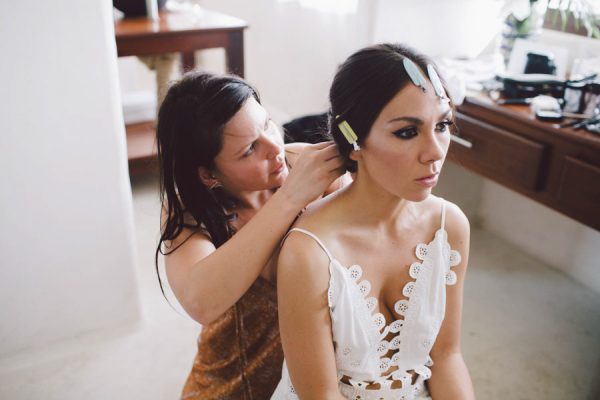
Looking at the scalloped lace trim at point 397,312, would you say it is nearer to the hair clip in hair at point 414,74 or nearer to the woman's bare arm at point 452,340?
the woman's bare arm at point 452,340

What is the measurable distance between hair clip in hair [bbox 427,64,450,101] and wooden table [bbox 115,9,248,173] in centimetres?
182

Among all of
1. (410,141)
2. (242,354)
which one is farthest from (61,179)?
(410,141)

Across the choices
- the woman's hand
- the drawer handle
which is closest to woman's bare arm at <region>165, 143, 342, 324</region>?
the woman's hand

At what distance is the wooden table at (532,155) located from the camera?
1.66 meters

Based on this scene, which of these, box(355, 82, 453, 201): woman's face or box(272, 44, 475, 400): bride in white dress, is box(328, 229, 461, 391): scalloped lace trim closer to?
box(272, 44, 475, 400): bride in white dress

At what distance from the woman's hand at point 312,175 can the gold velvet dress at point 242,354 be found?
35 centimetres

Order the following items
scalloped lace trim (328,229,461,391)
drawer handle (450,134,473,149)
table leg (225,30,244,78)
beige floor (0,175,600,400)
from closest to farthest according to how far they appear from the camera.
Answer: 1. scalloped lace trim (328,229,461,391)
2. beige floor (0,175,600,400)
3. drawer handle (450,134,473,149)
4. table leg (225,30,244,78)

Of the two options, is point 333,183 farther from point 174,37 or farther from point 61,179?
point 174,37

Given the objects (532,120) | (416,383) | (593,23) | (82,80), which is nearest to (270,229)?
(416,383)

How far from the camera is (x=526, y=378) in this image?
72.1 inches

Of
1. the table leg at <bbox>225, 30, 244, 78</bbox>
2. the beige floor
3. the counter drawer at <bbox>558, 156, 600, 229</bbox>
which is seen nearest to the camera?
the counter drawer at <bbox>558, 156, 600, 229</bbox>

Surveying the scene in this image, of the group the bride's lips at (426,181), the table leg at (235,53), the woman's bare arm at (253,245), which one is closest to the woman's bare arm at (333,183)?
the woman's bare arm at (253,245)

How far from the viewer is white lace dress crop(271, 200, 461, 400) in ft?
3.22

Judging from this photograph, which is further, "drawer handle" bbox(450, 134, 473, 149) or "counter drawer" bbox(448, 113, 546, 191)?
"drawer handle" bbox(450, 134, 473, 149)
